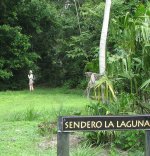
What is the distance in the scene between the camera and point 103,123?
4.37 m

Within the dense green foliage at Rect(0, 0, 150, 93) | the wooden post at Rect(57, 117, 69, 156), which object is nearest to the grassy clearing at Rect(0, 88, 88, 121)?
the dense green foliage at Rect(0, 0, 150, 93)

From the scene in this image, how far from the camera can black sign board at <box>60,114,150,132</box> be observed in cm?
434

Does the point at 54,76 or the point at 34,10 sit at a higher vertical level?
the point at 34,10

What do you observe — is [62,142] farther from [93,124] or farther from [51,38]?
[51,38]

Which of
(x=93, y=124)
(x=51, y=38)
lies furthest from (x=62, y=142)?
(x=51, y=38)

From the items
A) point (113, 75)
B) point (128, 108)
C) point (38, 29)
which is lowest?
point (128, 108)

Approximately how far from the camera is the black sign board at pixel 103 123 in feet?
14.2

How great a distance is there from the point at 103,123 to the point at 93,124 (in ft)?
0.35

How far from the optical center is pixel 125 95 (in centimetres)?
670

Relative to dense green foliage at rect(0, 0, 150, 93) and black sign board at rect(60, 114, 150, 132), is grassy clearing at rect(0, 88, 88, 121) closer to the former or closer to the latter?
dense green foliage at rect(0, 0, 150, 93)

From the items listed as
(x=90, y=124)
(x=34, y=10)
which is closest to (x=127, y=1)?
(x=34, y=10)

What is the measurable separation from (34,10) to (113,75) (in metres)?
20.0

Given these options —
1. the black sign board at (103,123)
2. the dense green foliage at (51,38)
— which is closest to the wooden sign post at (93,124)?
the black sign board at (103,123)

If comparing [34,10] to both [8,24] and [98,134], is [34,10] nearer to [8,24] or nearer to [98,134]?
[8,24]
